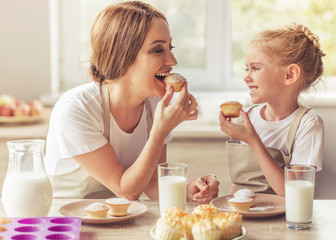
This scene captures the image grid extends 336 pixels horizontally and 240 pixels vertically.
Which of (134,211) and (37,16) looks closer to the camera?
(134,211)

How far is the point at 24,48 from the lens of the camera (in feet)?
11.1

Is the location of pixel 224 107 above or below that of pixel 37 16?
below

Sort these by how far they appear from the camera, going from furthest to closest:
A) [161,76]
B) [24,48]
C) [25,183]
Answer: [24,48] < [161,76] < [25,183]

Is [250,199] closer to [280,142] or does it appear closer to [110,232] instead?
[110,232]

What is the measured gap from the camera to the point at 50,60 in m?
3.38

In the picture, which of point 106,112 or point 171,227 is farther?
point 106,112

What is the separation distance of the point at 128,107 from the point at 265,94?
0.54 meters

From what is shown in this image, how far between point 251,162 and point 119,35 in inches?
28.1

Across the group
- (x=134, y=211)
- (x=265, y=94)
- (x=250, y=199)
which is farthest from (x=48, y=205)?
(x=265, y=94)

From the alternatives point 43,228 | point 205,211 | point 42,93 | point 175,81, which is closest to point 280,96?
point 175,81

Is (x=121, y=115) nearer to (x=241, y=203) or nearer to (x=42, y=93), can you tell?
(x=241, y=203)

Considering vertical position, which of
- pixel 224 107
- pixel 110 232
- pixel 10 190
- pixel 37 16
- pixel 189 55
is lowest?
pixel 110 232

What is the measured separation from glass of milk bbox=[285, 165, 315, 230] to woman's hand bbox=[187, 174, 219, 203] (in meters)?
0.36

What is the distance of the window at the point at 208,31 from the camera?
3416 mm
